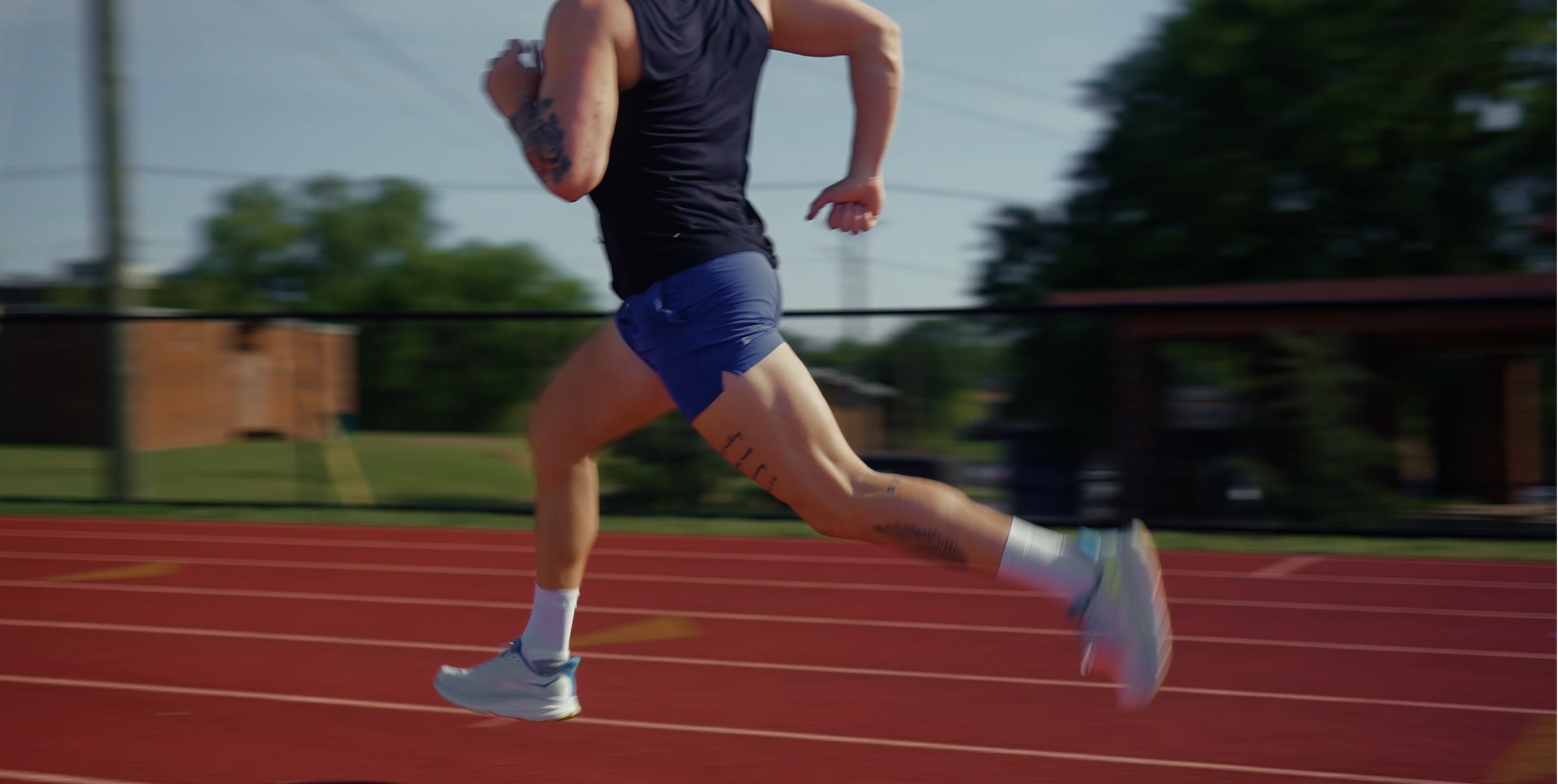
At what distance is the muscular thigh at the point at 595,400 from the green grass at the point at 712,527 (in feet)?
16.7

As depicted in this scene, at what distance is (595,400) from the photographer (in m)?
2.58

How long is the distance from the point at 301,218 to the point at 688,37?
42.3m

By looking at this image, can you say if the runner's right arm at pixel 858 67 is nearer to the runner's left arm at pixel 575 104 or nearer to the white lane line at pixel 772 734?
the runner's left arm at pixel 575 104

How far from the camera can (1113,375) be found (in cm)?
848

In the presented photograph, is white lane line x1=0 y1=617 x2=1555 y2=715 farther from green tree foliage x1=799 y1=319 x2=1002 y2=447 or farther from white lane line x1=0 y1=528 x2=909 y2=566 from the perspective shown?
green tree foliage x1=799 y1=319 x2=1002 y2=447

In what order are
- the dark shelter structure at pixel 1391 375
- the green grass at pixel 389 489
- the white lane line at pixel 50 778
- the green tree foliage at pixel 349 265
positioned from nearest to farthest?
the white lane line at pixel 50 778
the green grass at pixel 389 489
the dark shelter structure at pixel 1391 375
the green tree foliage at pixel 349 265

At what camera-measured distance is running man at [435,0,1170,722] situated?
7.45 ft

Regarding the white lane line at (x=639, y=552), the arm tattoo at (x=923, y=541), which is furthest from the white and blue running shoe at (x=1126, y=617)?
the white lane line at (x=639, y=552)

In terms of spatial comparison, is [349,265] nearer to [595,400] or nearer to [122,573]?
[122,573]

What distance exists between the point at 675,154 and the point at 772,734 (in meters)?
1.76

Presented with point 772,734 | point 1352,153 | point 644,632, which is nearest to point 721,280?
point 772,734

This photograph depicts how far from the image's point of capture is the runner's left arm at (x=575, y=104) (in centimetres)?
222

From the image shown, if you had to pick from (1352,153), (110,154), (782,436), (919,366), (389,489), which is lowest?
(389,489)

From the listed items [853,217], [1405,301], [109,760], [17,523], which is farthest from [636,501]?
[853,217]
